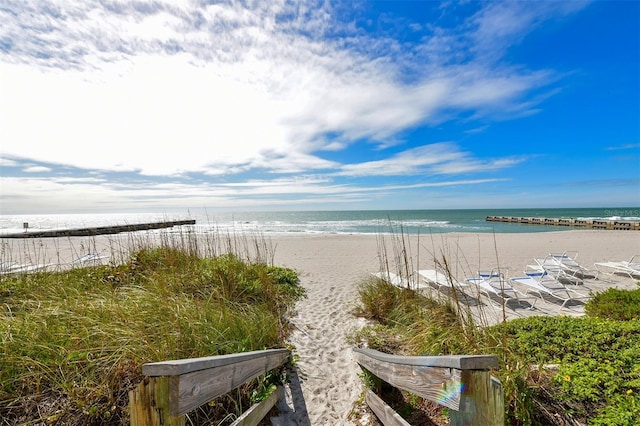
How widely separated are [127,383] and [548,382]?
11.7 feet

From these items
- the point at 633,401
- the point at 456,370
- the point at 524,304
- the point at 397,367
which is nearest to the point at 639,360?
the point at 633,401

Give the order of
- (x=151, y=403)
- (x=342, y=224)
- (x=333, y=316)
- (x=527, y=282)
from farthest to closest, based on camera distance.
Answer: (x=342, y=224), (x=527, y=282), (x=333, y=316), (x=151, y=403)

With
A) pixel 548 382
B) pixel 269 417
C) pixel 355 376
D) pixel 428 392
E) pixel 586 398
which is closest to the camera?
pixel 428 392

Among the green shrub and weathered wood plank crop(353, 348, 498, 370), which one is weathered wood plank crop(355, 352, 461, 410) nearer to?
weathered wood plank crop(353, 348, 498, 370)

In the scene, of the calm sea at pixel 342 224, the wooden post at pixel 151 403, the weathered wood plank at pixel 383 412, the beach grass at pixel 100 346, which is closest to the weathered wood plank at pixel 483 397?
the weathered wood plank at pixel 383 412

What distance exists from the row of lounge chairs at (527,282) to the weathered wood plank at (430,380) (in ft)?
10.4

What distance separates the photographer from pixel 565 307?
6496 mm

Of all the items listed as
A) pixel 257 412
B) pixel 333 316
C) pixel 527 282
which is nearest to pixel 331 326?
pixel 333 316

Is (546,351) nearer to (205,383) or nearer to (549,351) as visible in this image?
(549,351)

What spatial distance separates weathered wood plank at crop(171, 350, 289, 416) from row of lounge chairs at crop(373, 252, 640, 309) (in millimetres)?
3716

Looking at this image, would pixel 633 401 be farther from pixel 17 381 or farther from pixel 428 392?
pixel 17 381

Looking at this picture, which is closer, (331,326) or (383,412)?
(383,412)

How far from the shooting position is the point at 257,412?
2578 millimetres

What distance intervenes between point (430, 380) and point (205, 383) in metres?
1.26
